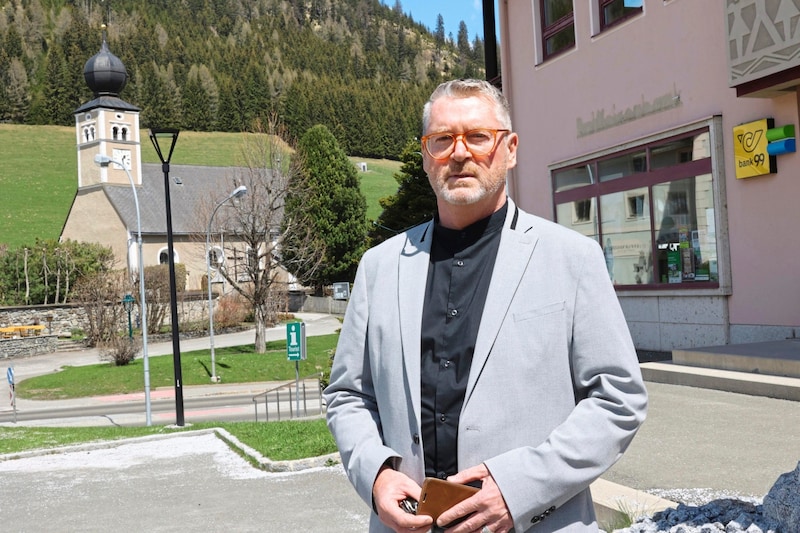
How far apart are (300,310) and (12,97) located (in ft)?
243

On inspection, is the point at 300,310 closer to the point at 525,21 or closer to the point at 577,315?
the point at 525,21

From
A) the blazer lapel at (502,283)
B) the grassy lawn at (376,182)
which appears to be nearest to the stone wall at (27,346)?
the grassy lawn at (376,182)

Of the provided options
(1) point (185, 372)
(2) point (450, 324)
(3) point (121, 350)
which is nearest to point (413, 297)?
(2) point (450, 324)

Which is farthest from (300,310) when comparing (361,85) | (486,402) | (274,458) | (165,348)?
(361,85)

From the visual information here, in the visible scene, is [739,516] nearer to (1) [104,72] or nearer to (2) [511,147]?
(2) [511,147]

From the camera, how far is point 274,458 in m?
10.6

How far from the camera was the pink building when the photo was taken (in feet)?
41.3

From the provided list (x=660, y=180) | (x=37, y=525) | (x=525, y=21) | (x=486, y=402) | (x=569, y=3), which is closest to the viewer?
(x=486, y=402)

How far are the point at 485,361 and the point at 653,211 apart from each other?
13.9 m

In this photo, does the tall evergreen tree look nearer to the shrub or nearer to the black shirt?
the shrub

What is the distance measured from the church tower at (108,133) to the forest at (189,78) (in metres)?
39.2

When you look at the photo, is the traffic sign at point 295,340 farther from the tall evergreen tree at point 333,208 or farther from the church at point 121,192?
the church at point 121,192

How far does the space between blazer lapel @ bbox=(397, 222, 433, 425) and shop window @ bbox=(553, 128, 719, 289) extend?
12406 millimetres

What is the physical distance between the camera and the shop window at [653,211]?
46.8 ft
